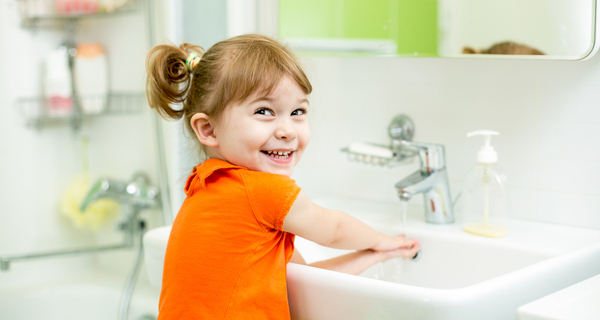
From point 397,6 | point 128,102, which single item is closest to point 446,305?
point 397,6

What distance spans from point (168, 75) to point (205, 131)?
0.11 metres

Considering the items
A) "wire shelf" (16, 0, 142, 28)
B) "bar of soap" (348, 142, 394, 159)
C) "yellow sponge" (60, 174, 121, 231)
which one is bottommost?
"yellow sponge" (60, 174, 121, 231)

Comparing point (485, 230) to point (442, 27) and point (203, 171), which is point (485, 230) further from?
point (203, 171)

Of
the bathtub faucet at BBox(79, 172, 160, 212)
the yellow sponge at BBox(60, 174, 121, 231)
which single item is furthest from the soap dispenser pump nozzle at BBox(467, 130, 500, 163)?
the yellow sponge at BBox(60, 174, 121, 231)

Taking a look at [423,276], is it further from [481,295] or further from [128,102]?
[128,102]

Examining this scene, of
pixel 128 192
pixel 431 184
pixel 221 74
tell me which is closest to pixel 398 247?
pixel 431 184

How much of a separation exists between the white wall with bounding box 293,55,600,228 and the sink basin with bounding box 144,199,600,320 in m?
0.05

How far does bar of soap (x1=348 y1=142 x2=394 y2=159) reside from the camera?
1084mm

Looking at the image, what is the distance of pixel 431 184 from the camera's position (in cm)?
104

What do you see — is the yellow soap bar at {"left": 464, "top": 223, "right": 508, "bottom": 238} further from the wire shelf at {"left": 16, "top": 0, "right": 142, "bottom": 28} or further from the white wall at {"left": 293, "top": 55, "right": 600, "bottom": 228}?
the wire shelf at {"left": 16, "top": 0, "right": 142, "bottom": 28}

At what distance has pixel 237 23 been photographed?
3.94 feet

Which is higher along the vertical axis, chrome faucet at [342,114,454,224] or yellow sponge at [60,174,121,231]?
chrome faucet at [342,114,454,224]

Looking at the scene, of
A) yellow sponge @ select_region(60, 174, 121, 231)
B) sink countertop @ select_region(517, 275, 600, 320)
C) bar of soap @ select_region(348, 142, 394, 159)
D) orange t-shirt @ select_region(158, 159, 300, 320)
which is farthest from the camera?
yellow sponge @ select_region(60, 174, 121, 231)

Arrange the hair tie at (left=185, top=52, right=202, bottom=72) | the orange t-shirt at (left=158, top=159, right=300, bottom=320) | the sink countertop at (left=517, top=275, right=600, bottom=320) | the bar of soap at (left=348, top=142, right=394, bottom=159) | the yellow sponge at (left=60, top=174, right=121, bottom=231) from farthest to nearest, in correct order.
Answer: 1. the yellow sponge at (left=60, top=174, right=121, bottom=231)
2. the bar of soap at (left=348, top=142, right=394, bottom=159)
3. the hair tie at (left=185, top=52, right=202, bottom=72)
4. the orange t-shirt at (left=158, top=159, right=300, bottom=320)
5. the sink countertop at (left=517, top=275, right=600, bottom=320)
